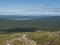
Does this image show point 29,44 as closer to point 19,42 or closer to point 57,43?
point 19,42

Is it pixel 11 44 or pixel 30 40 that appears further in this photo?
pixel 30 40

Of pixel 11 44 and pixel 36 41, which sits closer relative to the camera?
pixel 11 44

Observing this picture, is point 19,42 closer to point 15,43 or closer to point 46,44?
point 15,43

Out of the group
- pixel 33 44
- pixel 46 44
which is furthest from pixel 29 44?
pixel 46 44

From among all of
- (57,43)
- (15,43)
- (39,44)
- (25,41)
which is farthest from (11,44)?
(57,43)

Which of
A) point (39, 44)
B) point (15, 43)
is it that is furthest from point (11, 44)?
point (39, 44)

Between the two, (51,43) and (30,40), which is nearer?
(51,43)

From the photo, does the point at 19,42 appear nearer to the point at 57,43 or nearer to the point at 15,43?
the point at 15,43
